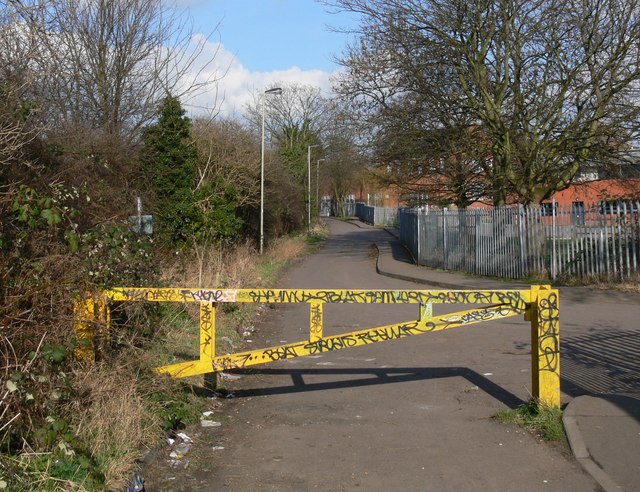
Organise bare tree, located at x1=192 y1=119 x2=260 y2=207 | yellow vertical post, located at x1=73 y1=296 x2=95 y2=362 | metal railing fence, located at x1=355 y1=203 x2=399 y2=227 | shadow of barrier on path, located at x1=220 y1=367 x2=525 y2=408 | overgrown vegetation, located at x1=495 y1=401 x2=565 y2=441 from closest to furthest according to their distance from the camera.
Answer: yellow vertical post, located at x1=73 y1=296 x2=95 y2=362 → overgrown vegetation, located at x1=495 y1=401 x2=565 y2=441 → shadow of barrier on path, located at x1=220 y1=367 x2=525 y2=408 → bare tree, located at x1=192 y1=119 x2=260 y2=207 → metal railing fence, located at x1=355 y1=203 x2=399 y2=227

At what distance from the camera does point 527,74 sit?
23.8m

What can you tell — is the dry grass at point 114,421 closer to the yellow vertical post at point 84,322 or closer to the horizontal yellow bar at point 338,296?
the yellow vertical post at point 84,322

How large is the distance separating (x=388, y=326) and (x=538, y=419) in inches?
61.5

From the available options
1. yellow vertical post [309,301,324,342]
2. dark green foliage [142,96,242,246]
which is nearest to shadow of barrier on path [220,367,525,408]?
yellow vertical post [309,301,324,342]

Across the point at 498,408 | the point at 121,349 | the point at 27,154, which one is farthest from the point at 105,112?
the point at 498,408

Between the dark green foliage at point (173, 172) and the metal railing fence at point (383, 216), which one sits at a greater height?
the metal railing fence at point (383, 216)

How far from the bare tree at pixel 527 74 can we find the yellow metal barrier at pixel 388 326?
17.6 meters

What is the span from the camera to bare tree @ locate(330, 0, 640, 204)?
22234 millimetres

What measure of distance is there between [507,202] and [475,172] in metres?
2.04

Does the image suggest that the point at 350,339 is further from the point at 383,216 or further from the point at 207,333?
the point at 383,216

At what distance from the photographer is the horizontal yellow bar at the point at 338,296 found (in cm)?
654

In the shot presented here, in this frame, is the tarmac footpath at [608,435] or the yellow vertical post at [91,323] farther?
the yellow vertical post at [91,323]

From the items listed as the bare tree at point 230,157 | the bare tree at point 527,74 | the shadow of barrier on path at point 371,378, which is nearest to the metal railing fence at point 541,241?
the bare tree at point 527,74

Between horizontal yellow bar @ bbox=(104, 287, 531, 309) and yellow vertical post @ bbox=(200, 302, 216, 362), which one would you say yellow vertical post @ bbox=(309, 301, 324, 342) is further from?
yellow vertical post @ bbox=(200, 302, 216, 362)
